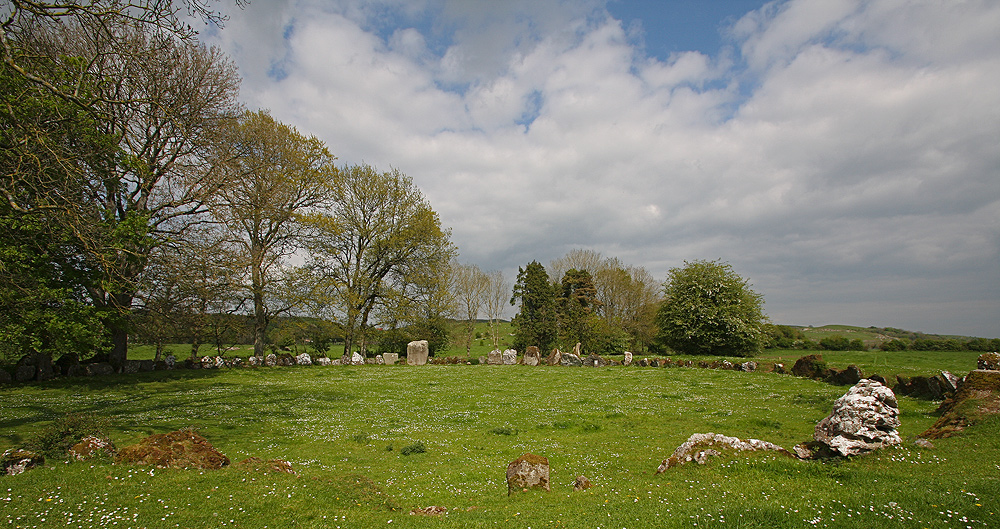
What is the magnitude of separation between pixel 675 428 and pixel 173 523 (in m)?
13.2

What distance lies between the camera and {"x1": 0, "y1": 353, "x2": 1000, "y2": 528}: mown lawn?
19.6 feet

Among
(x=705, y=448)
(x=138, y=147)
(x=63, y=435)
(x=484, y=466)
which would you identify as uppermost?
(x=138, y=147)

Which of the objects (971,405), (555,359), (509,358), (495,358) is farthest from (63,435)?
(495,358)

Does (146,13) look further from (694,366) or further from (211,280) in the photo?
(694,366)

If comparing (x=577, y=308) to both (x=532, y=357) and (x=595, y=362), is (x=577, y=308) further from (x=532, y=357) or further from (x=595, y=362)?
(x=595, y=362)

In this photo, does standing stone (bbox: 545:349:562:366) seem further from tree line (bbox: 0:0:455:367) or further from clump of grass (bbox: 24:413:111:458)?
clump of grass (bbox: 24:413:111:458)

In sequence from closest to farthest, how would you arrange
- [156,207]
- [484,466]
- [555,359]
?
[484,466], [156,207], [555,359]

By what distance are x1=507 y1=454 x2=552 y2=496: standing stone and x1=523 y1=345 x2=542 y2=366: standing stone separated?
103 ft

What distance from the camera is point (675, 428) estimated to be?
13703 mm

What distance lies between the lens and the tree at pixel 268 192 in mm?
26891

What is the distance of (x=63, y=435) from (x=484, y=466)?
9.39m

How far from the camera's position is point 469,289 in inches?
2586

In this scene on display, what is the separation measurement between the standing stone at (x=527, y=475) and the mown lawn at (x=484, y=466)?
23 cm

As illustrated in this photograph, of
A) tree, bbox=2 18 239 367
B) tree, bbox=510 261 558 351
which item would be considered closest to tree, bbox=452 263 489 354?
tree, bbox=510 261 558 351
